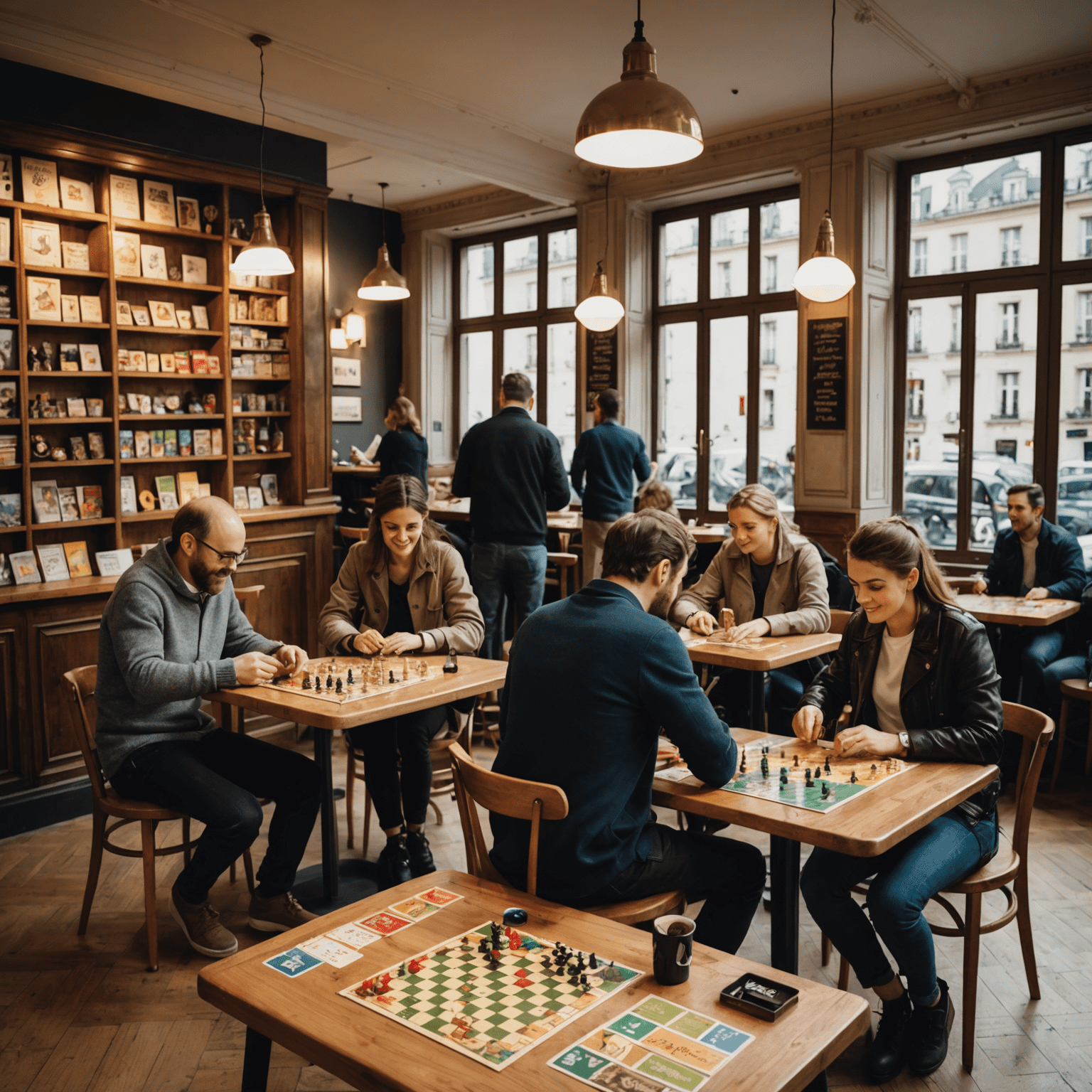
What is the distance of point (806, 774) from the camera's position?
2.35 m

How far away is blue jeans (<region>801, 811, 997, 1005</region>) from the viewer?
235 centimetres

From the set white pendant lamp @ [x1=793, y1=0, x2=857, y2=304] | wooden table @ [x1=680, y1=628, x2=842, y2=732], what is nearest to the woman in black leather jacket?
wooden table @ [x1=680, y1=628, x2=842, y2=732]

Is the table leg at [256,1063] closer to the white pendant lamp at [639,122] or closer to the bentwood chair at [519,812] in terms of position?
the bentwood chair at [519,812]

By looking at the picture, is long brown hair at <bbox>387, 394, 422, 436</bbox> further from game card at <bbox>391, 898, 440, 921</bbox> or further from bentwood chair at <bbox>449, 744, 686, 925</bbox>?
game card at <bbox>391, 898, 440, 921</bbox>

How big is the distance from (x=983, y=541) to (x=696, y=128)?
5037mm

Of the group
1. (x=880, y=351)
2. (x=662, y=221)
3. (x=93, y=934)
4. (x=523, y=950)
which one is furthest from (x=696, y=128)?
(x=662, y=221)

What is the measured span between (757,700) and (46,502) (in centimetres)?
375

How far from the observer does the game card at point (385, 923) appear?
182 centimetres

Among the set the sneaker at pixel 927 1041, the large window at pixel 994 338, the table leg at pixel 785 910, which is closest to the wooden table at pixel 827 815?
A: the table leg at pixel 785 910

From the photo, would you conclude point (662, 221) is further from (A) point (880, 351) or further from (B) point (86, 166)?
(B) point (86, 166)

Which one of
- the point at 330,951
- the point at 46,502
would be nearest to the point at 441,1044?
the point at 330,951

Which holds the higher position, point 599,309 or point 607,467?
point 599,309

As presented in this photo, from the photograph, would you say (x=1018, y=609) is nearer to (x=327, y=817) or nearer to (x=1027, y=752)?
(x=1027, y=752)

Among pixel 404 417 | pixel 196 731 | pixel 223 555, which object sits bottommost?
pixel 196 731
